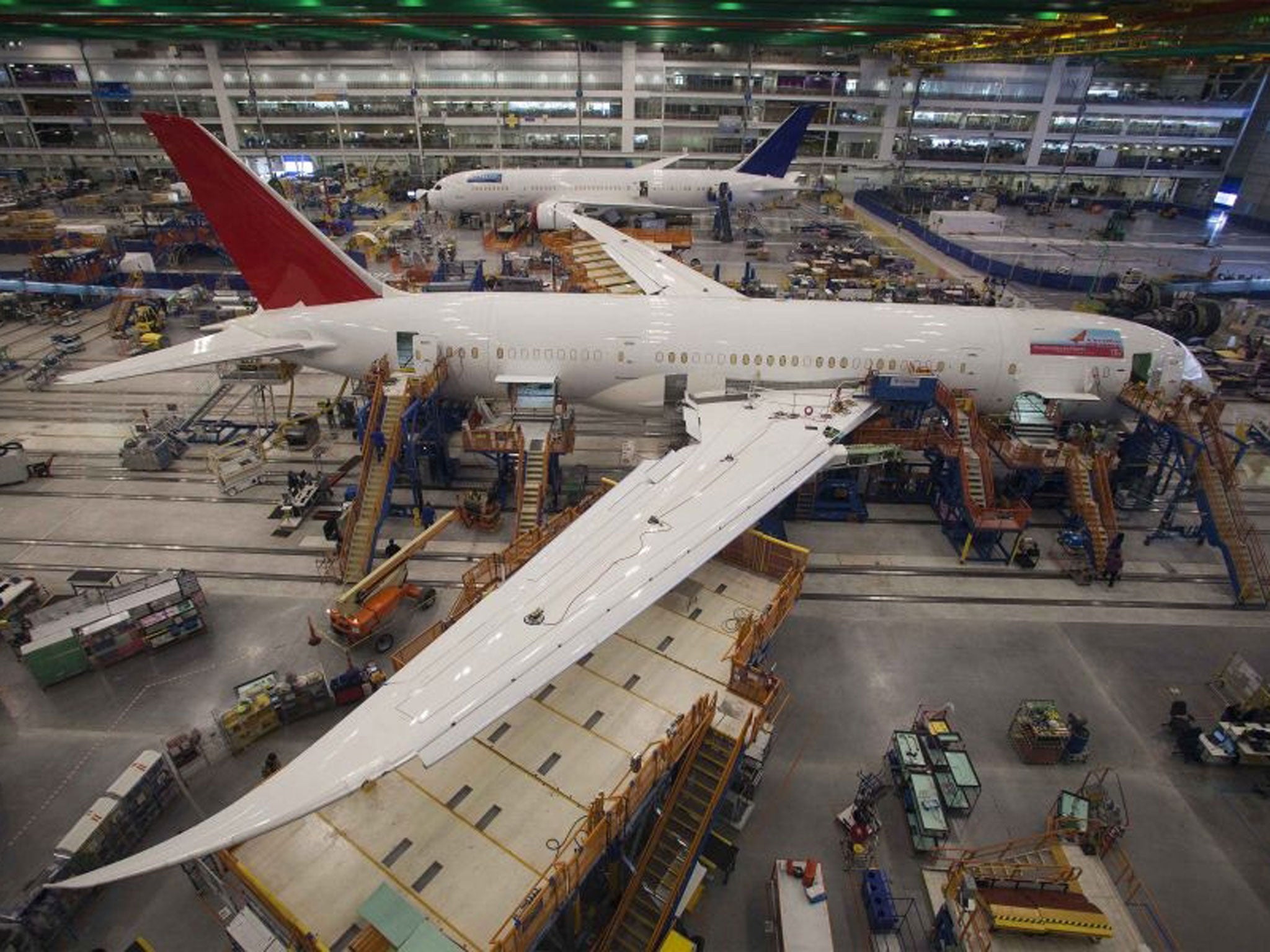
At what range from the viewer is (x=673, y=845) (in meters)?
11.5

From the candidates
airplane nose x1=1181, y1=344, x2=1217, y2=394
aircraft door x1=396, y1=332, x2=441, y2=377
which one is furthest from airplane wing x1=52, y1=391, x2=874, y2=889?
airplane nose x1=1181, y1=344, x2=1217, y2=394

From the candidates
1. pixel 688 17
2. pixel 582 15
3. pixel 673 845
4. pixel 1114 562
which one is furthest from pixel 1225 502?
pixel 582 15

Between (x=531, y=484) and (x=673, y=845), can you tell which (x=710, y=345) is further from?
(x=673, y=845)

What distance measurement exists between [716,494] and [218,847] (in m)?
11.9

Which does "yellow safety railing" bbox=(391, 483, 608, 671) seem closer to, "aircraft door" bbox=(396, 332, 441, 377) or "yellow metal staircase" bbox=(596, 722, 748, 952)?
"yellow metal staircase" bbox=(596, 722, 748, 952)

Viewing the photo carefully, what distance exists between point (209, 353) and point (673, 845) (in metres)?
19.9

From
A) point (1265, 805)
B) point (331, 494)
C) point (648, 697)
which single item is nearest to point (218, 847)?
point (648, 697)

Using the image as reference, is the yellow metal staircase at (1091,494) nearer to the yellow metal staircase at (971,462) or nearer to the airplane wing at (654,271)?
the yellow metal staircase at (971,462)

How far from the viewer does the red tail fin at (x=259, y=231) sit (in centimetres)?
2006

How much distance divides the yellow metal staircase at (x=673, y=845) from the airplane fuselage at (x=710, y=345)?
560 inches

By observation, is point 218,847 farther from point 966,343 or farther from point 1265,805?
point 966,343

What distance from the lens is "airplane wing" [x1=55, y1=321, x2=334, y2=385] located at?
18.2 m

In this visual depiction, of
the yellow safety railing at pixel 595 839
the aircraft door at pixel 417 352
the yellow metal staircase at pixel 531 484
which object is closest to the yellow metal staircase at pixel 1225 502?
the yellow safety railing at pixel 595 839

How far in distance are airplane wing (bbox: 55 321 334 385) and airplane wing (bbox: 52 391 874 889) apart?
13.1 metres
